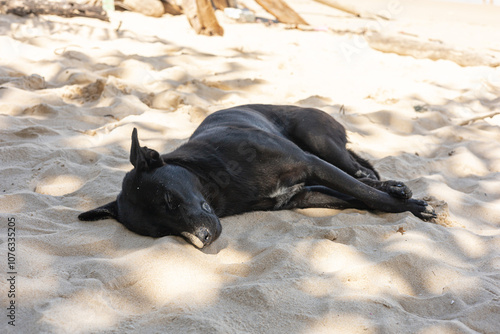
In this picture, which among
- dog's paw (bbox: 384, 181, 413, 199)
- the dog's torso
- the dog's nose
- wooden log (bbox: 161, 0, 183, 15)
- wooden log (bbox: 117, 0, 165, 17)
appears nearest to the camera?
the dog's nose

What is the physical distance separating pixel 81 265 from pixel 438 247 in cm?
208

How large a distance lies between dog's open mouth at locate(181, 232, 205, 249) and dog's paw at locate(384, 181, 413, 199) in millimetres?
1520

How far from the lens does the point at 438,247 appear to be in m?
2.82

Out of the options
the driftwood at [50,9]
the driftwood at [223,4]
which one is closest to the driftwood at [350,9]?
the driftwood at [223,4]

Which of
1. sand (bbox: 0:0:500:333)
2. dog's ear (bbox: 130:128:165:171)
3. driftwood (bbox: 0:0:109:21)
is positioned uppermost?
dog's ear (bbox: 130:128:165:171)

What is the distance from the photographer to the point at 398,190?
3.38 m

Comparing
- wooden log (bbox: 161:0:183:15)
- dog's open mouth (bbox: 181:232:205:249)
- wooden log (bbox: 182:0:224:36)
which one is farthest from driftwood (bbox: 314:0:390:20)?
dog's open mouth (bbox: 181:232:205:249)

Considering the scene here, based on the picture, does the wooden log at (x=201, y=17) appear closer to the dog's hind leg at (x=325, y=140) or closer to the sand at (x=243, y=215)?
the sand at (x=243, y=215)

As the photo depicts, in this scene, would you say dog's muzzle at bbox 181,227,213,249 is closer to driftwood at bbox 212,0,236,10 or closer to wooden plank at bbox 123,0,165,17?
wooden plank at bbox 123,0,165,17

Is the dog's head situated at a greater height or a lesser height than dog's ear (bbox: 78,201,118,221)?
greater

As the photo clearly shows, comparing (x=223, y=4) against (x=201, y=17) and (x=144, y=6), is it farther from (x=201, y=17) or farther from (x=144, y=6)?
(x=201, y=17)

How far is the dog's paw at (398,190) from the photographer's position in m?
3.36

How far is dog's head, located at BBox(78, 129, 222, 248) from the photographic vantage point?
9.06 ft

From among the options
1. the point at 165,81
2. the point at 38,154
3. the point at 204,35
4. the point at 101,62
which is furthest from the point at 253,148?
the point at 204,35
